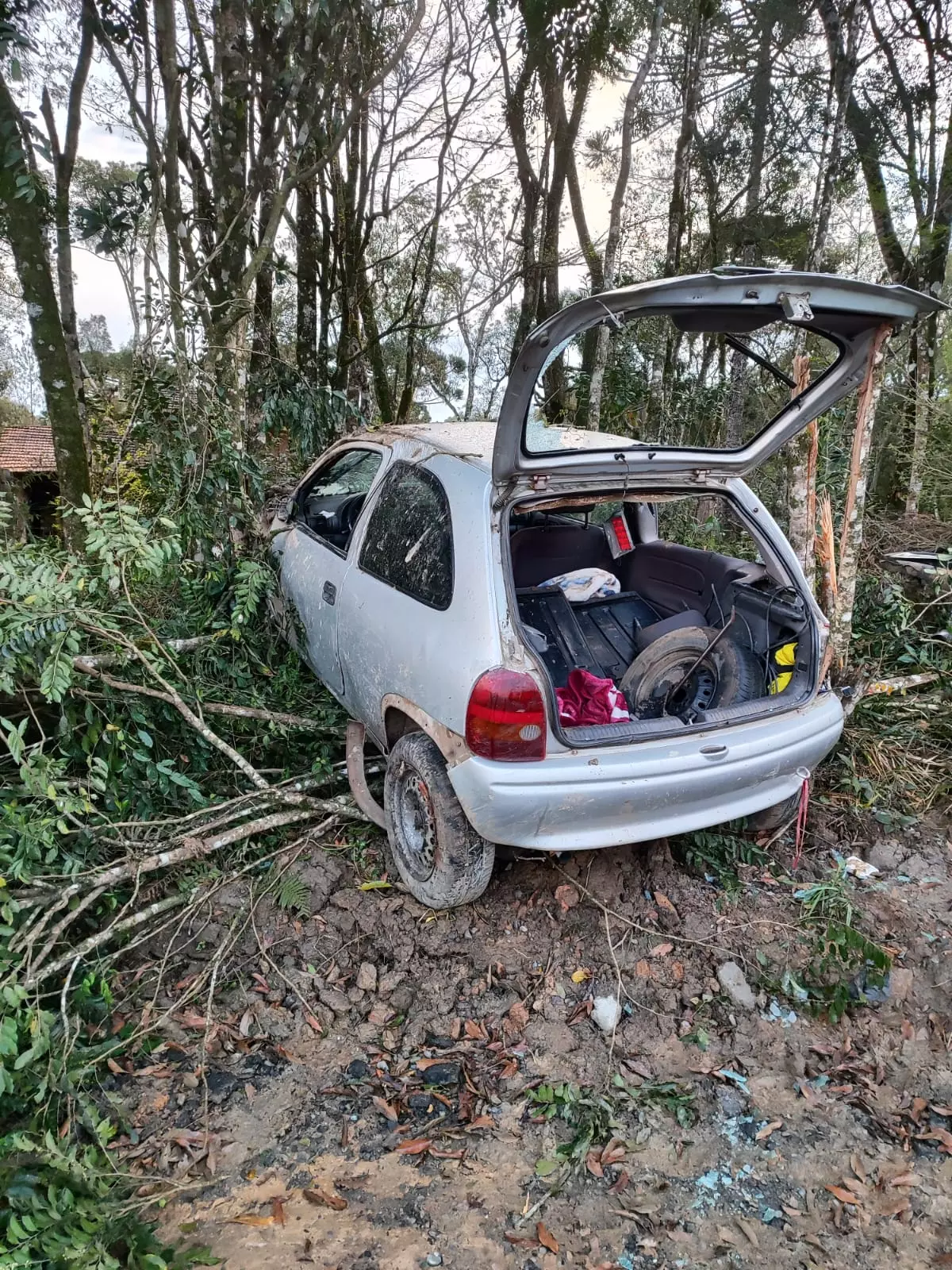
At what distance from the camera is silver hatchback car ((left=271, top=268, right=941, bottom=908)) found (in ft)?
7.90

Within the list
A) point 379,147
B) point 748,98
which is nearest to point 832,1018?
point 379,147

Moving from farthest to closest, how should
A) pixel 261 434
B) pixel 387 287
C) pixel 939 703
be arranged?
pixel 387 287 → pixel 261 434 → pixel 939 703

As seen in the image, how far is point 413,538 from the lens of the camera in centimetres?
299

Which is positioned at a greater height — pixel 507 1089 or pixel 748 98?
pixel 748 98

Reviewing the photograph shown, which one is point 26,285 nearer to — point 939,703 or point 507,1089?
point 507,1089

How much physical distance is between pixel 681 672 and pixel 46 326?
6018mm

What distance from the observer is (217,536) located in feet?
13.4

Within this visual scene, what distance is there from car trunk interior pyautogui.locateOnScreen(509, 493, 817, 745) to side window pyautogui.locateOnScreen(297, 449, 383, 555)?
2.57 ft

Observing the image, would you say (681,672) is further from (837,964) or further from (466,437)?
(466,437)

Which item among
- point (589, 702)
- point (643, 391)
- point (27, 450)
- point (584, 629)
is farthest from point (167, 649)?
point (27, 450)

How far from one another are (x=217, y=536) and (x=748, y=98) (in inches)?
549

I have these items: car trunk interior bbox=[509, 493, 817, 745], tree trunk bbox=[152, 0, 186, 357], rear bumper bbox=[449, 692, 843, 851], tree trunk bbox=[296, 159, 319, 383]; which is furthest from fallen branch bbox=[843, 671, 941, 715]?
tree trunk bbox=[296, 159, 319, 383]

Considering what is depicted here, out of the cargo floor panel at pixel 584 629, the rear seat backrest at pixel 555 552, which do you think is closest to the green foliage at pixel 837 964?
the cargo floor panel at pixel 584 629

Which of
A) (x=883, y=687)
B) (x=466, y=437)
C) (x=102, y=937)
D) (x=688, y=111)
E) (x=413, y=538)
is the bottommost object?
(x=102, y=937)
